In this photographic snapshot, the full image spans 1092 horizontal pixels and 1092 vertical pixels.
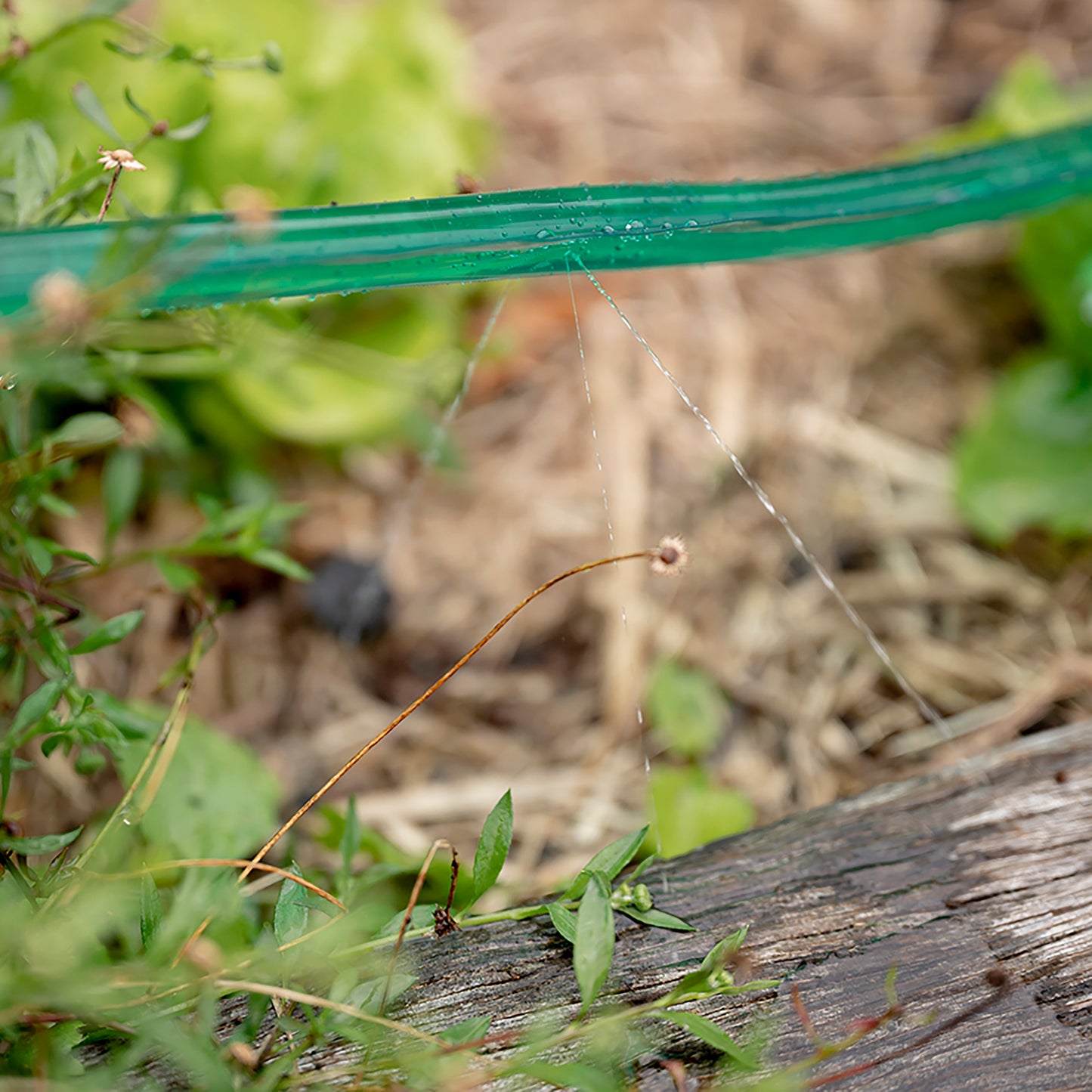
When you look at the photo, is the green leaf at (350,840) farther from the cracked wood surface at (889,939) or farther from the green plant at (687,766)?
the green plant at (687,766)

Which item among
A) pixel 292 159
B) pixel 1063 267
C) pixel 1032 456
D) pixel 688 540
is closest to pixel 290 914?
pixel 688 540

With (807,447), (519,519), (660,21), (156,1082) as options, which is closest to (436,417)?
(519,519)

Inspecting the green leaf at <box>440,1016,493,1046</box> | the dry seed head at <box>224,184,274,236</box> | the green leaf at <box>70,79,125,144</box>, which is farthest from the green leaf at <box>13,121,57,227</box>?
the green leaf at <box>440,1016,493,1046</box>

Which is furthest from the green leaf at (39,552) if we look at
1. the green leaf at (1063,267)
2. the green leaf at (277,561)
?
the green leaf at (1063,267)

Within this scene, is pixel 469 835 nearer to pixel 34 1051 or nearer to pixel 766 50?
pixel 34 1051

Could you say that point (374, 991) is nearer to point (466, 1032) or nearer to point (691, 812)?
point (466, 1032)
